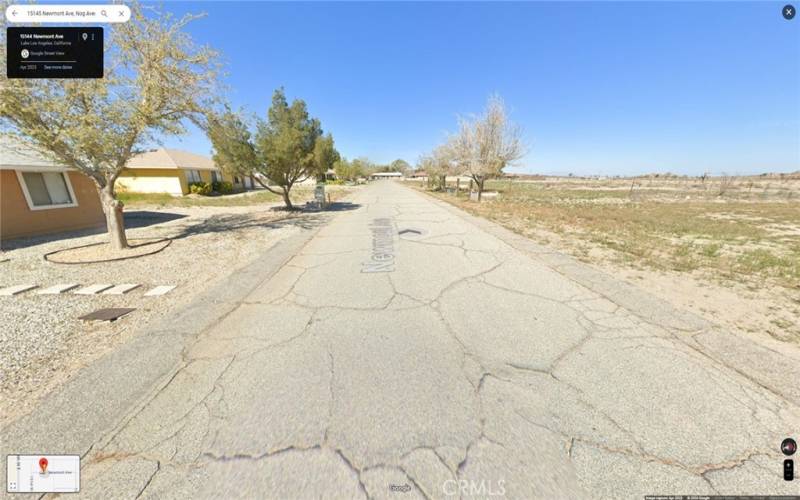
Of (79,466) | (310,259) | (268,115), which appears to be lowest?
(79,466)

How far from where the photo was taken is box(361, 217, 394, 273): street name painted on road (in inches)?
225

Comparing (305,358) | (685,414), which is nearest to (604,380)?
(685,414)

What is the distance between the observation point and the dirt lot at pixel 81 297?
2682mm

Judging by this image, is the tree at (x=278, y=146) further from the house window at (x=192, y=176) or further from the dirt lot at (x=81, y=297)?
the house window at (x=192, y=176)

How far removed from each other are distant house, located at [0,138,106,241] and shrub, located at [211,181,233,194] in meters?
16.5

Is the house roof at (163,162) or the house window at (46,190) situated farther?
the house roof at (163,162)

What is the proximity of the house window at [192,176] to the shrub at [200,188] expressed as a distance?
0.42 meters

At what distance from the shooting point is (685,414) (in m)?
2.18

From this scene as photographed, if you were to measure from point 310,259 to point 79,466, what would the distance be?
486 centimetres

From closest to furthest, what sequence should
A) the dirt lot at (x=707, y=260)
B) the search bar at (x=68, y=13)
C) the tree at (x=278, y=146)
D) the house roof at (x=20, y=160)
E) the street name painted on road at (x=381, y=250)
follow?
the dirt lot at (x=707, y=260)
the search bar at (x=68, y=13)
the street name painted on road at (x=381, y=250)
the house roof at (x=20, y=160)
the tree at (x=278, y=146)

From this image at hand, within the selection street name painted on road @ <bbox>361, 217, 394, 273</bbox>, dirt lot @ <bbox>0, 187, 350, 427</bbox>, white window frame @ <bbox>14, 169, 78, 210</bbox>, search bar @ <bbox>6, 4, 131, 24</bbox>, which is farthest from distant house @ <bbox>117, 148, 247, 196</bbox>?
street name painted on road @ <bbox>361, 217, 394, 273</bbox>

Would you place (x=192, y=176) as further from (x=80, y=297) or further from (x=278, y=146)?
(x=80, y=297)

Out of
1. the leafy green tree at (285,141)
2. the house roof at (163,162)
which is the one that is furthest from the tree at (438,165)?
the house roof at (163,162)

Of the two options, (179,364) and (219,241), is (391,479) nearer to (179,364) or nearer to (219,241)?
(179,364)
